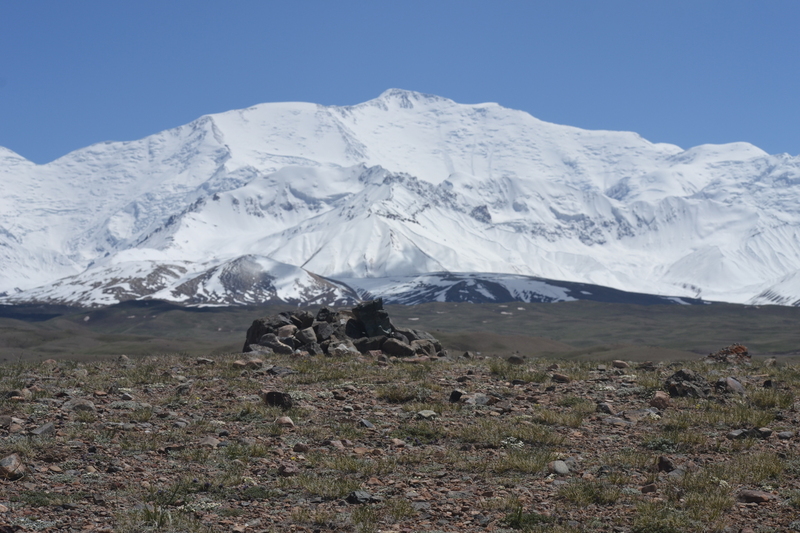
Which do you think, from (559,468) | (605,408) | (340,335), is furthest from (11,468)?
(340,335)

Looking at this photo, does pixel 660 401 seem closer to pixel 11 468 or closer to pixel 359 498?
pixel 359 498

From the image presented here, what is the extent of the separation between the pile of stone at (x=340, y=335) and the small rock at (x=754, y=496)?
15.4 metres

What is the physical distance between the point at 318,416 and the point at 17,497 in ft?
19.1

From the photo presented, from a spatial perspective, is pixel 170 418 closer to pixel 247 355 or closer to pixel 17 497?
pixel 17 497

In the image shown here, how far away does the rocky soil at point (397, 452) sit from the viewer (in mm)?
9609

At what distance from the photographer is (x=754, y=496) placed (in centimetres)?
1005

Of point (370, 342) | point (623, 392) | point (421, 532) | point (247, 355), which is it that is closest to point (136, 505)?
point (421, 532)

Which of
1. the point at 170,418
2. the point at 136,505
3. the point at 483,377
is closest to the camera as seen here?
the point at 136,505

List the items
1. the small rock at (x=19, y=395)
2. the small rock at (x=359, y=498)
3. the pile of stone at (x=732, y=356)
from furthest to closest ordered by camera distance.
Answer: the pile of stone at (x=732, y=356), the small rock at (x=19, y=395), the small rock at (x=359, y=498)

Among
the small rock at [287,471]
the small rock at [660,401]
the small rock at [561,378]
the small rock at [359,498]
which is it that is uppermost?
the small rock at [561,378]

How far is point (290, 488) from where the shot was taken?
10719mm

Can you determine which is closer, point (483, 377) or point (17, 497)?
point (17, 497)

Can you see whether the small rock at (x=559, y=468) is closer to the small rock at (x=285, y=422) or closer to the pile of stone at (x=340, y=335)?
the small rock at (x=285, y=422)

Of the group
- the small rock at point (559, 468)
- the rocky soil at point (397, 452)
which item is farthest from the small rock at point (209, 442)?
the small rock at point (559, 468)
